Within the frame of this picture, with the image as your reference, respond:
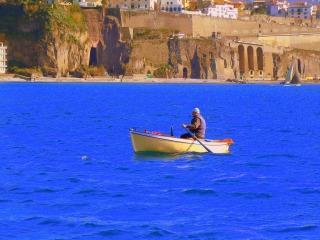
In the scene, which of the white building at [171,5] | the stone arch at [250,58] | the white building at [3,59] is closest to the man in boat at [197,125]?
the white building at [3,59]

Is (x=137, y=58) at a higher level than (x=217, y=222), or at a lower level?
lower

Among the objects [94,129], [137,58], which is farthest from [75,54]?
[94,129]

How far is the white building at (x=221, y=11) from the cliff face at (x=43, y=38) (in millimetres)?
29448

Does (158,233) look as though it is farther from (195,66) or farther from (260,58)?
(260,58)

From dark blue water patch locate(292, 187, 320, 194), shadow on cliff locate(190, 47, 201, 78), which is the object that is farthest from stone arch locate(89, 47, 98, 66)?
dark blue water patch locate(292, 187, 320, 194)

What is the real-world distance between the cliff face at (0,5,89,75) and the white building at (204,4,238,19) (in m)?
29.4

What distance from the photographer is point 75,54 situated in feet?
440

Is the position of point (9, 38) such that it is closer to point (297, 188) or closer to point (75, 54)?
point (75, 54)

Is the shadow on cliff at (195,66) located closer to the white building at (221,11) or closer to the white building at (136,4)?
the white building at (136,4)

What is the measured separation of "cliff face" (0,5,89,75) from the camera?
5167 inches

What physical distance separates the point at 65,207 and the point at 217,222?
10.8 feet

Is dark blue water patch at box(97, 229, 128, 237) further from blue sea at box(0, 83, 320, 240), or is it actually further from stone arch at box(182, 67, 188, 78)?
stone arch at box(182, 67, 188, 78)

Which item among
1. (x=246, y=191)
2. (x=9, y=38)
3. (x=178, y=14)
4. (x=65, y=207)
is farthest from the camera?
(x=178, y=14)

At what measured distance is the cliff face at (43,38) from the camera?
13125 centimetres
